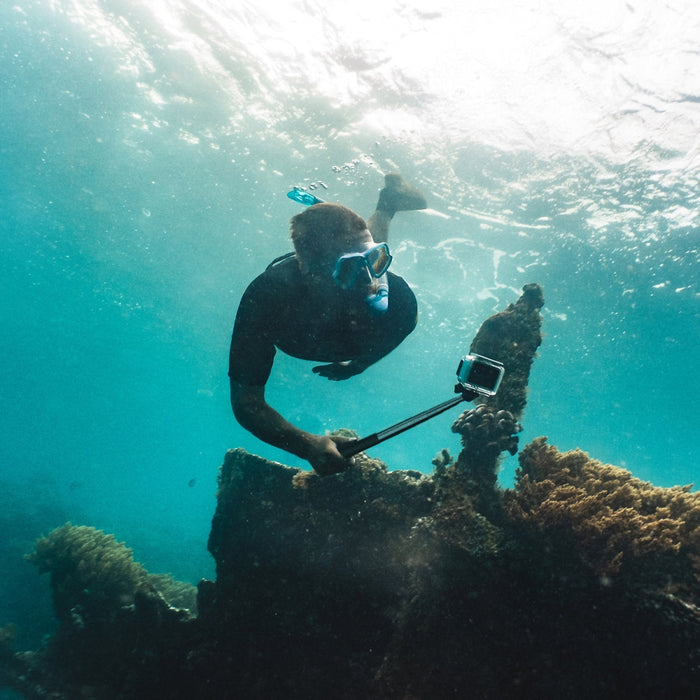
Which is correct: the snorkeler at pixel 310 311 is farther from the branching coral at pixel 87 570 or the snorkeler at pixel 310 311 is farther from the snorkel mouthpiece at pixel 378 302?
the branching coral at pixel 87 570

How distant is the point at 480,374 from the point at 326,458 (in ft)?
4.23

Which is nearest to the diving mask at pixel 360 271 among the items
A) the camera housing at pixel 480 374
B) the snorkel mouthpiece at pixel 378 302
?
the snorkel mouthpiece at pixel 378 302

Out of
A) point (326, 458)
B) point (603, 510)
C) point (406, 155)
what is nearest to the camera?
point (326, 458)

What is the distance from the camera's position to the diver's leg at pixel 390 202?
6.47 metres

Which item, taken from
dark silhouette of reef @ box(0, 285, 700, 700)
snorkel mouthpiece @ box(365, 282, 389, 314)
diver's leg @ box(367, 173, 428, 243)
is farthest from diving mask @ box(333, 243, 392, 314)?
diver's leg @ box(367, 173, 428, 243)

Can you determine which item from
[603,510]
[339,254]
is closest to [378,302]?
[339,254]

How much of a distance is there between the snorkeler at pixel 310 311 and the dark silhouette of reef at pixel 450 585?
2234mm

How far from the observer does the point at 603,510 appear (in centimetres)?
368

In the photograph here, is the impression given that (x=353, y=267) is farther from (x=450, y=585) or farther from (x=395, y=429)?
(x=450, y=585)

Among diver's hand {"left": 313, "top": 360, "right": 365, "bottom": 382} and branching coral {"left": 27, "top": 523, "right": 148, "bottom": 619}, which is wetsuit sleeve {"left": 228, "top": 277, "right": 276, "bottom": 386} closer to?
diver's hand {"left": 313, "top": 360, "right": 365, "bottom": 382}

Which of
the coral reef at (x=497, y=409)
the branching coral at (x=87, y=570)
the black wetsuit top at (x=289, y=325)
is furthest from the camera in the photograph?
the branching coral at (x=87, y=570)

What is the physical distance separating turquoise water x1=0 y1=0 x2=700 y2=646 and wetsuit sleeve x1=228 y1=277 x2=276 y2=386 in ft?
39.0

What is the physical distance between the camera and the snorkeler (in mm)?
2613

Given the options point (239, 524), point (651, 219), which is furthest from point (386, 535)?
point (651, 219)
